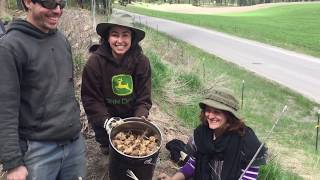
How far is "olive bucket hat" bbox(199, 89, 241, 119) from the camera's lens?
3316 mm

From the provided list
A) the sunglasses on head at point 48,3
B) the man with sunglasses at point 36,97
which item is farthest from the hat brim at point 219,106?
the sunglasses on head at point 48,3

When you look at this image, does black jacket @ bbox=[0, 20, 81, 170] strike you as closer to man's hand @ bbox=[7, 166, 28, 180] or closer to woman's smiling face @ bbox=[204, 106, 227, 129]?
man's hand @ bbox=[7, 166, 28, 180]

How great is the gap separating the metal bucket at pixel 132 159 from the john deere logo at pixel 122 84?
13.2 inches

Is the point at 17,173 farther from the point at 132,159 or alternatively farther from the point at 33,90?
the point at 132,159

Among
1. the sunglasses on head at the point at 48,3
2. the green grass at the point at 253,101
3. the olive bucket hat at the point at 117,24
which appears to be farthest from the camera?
the green grass at the point at 253,101

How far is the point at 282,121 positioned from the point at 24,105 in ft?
25.7

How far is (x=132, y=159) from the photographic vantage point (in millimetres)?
3152

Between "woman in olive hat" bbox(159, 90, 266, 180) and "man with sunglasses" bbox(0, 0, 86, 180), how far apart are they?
937 millimetres

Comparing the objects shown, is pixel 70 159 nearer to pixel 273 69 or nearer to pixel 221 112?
pixel 221 112

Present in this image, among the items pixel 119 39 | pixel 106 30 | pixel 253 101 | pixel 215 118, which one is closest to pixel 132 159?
pixel 215 118

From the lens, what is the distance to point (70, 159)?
311 centimetres

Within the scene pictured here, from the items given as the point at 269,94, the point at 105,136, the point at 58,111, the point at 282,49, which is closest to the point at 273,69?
the point at 269,94

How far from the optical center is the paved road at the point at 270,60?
45.2 feet

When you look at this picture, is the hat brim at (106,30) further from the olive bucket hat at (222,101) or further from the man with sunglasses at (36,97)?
the olive bucket hat at (222,101)
